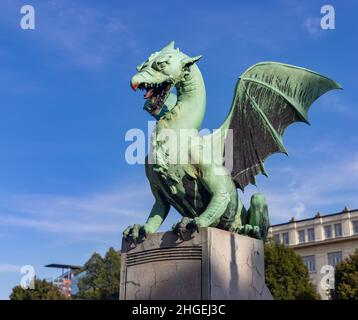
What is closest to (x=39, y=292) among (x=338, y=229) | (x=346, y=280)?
(x=346, y=280)

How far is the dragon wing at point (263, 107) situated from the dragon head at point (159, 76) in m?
1.16

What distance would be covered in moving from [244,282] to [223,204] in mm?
1186

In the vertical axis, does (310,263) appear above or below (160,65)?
above

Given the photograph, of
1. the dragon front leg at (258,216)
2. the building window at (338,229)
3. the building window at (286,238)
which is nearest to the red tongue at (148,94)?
the dragon front leg at (258,216)

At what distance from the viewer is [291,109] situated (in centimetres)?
910

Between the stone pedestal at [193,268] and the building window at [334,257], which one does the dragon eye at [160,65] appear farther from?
the building window at [334,257]

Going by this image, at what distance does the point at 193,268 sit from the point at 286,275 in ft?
88.3

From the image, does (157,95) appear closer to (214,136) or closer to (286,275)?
(214,136)

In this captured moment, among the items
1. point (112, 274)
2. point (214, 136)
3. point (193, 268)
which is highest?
point (112, 274)

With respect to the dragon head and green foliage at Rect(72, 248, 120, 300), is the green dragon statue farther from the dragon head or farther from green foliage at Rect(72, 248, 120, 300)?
green foliage at Rect(72, 248, 120, 300)

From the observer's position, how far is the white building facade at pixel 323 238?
43.8 meters

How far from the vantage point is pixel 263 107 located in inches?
356
